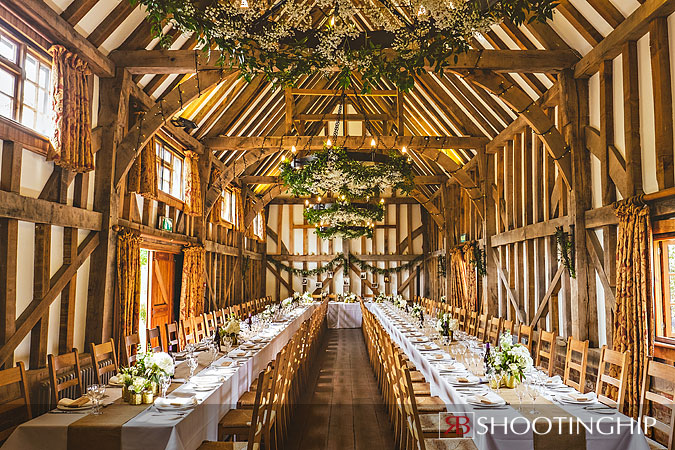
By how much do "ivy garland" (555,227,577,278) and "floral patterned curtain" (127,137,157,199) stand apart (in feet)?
20.3

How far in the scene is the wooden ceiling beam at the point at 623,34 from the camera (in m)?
4.90

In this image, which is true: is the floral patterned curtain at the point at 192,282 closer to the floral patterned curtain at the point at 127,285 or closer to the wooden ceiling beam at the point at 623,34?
the floral patterned curtain at the point at 127,285

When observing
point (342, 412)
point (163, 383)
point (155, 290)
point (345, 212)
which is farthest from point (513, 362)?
point (345, 212)

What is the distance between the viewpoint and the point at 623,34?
18.0 ft

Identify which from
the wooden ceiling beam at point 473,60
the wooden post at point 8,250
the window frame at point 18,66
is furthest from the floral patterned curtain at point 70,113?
the wooden ceiling beam at point 473,60

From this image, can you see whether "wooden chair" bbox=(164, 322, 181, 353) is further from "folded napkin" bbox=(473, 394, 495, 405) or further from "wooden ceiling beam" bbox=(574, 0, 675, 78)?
"wooden ceiling beam" bbox=(574, 0, 675, 78)

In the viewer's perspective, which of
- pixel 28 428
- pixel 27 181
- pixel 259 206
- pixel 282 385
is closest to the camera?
pixel 28 428

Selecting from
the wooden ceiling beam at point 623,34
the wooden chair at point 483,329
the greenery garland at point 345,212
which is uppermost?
the wooden ceiling beam at point 623,34

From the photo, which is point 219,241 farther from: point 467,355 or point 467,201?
point 467,355

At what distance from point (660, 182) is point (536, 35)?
9.26 feet

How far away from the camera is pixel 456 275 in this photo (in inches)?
536

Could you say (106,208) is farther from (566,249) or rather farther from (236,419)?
(566,249)

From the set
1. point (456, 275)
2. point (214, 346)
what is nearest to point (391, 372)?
point (214, 346)

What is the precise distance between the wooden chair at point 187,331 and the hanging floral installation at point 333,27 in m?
4.15
